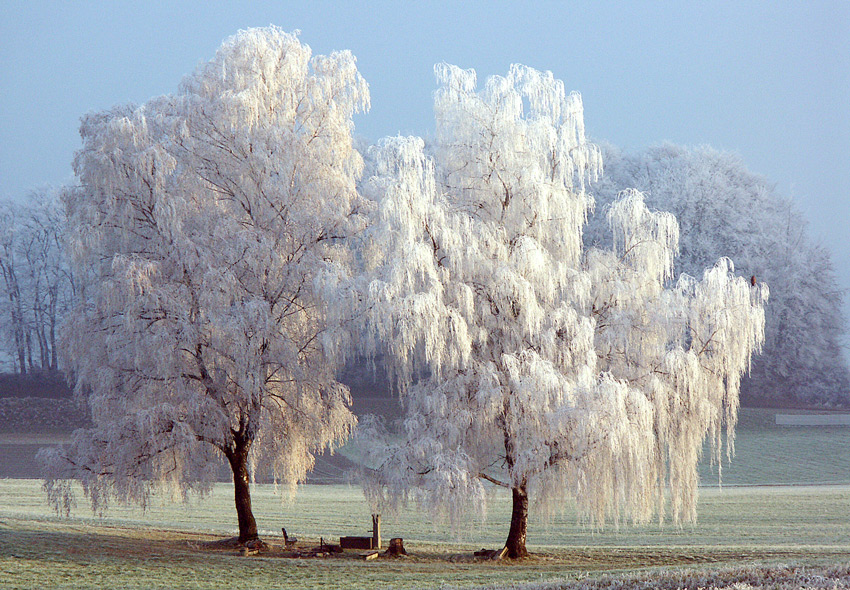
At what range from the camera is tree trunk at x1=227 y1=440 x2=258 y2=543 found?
49.9 feet

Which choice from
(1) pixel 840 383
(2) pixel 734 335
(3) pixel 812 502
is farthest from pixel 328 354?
(1) pixel 840 383

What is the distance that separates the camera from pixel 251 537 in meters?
15.2

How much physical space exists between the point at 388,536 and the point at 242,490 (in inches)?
176

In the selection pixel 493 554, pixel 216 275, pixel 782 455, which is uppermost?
pixel 216 275

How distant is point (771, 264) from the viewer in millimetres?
48469

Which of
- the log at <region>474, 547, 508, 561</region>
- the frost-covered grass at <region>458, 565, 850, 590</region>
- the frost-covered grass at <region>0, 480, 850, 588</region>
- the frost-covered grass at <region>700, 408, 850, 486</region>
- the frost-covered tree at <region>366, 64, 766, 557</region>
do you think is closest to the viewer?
the frost-covered grass at <region>458, 565, 850, 590</region>

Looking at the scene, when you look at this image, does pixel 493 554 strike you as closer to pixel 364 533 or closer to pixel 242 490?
pixel 364 533

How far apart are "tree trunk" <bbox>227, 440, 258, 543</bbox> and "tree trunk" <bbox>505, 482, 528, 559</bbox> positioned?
4.85m

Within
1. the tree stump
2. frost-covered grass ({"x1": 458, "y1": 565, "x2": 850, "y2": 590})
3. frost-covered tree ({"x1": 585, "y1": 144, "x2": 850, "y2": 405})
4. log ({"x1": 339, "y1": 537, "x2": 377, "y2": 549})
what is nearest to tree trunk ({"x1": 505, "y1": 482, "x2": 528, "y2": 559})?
the tree stump

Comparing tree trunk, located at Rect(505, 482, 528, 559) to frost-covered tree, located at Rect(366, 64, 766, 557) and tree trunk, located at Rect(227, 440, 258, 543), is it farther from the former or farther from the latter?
tree trunk, located at Rect(227, 440, 258, 543)

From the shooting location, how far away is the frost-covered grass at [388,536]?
11367 mm

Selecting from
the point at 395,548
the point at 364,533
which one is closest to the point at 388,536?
the point at 364,533

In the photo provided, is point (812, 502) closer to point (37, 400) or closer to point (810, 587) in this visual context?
point (810, 587)

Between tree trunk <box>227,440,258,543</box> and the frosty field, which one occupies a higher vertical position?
tree trunk <box>227,440,258,543</box>
